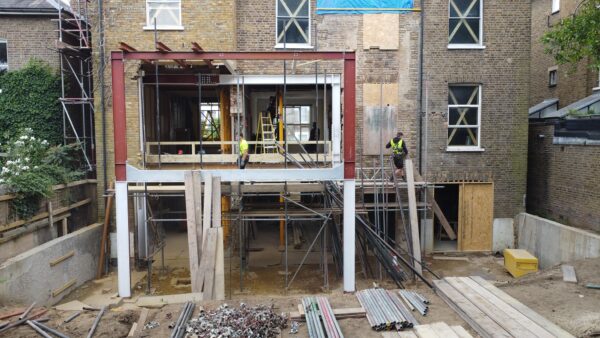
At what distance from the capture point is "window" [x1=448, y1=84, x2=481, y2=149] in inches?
600

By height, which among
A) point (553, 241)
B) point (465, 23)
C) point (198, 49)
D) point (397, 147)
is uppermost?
point (465, 23)

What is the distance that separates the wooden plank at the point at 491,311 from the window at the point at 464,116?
25.1 ft

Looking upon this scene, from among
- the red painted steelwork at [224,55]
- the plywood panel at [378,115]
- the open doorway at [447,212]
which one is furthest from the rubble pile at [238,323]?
the open doorway at [447,212]

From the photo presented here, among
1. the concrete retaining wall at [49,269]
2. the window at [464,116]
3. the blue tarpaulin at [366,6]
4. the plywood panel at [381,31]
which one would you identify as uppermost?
the blue tarpaulin at [366,6]

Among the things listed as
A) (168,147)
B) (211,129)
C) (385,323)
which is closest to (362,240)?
(385,323)

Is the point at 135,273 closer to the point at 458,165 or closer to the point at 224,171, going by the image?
the point at 224,171

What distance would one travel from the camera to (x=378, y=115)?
14.9 m

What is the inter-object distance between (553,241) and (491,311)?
7459 mm

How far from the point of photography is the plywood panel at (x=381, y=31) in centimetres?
1477

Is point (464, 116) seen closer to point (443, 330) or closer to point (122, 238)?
point (443, 330)

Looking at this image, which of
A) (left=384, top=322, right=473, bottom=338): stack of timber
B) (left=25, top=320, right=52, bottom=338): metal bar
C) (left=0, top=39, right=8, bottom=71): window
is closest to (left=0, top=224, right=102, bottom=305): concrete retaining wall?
(left=25, top=320, right=52, bottom=338): metal bar

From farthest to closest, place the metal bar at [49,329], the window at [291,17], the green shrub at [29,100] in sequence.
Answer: the green shrub at [29,100] → the window at [291,17] → the metal bar at [49,329]

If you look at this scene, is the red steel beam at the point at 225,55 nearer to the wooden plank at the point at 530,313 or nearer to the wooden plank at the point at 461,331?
the wooden plank at the point at 530,313

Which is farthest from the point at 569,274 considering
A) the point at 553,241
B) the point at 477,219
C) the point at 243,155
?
the point at 243,155
